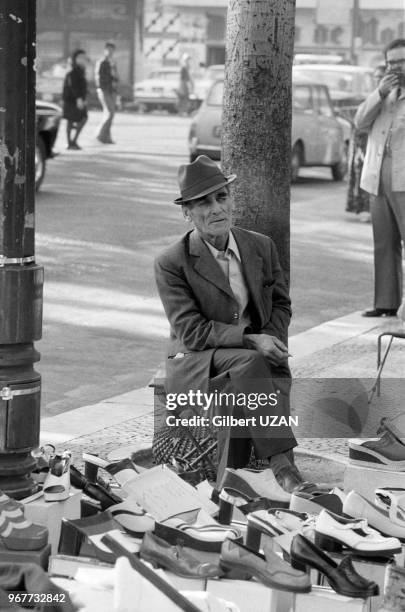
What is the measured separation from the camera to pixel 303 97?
2128 centimetres

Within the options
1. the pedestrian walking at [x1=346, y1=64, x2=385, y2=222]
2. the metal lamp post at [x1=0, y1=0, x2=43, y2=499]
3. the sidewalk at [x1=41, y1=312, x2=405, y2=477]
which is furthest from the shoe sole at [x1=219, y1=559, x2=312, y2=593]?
the pedestrian walking at [x1=346, y1=64, x2=385, y2=222]

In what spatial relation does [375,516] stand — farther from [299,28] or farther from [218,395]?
[299,28]

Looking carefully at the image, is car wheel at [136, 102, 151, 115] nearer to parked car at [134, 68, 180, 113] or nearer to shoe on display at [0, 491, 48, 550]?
parked car at [134, 68, 180, 113]

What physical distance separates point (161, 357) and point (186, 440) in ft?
10.2

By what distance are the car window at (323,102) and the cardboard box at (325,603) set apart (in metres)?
18.2

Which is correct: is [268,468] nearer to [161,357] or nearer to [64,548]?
[64,548]

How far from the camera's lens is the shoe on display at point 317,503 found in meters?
4.51

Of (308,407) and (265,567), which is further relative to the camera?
(308,407)

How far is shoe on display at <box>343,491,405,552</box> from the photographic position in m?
4.29

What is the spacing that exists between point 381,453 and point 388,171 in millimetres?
4506

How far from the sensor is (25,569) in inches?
143

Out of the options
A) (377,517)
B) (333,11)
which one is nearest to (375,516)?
(377,517)

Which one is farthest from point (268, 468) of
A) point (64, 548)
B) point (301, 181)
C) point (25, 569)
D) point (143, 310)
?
point (301, 181)

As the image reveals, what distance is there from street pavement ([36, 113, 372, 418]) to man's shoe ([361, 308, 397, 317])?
1.44 feet
